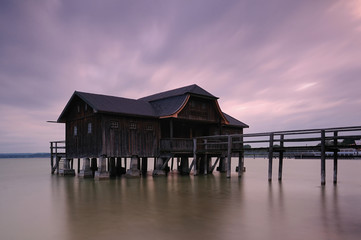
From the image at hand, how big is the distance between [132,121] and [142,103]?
155 inches

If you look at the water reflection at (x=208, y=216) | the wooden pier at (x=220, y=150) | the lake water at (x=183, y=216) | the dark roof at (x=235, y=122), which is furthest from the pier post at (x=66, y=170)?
the dark roof at (x=235, y=122)

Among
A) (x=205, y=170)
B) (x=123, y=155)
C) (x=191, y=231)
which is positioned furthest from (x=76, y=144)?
(x=191, y=231)

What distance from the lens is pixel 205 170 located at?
30438mm

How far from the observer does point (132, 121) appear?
86.0 feet

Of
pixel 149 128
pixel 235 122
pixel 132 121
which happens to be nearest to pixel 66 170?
pixel 132 121

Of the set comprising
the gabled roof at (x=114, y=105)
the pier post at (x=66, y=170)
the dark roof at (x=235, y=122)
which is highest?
the gabled roof at (x=114, y=105)

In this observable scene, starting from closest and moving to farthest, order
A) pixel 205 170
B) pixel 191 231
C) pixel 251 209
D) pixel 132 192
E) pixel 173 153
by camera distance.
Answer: pixel 191 231 < pixel 251 209 < pixel 132 192 < pixel 173 153 < pixel 205 170

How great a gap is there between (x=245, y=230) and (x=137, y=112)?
60.4ft

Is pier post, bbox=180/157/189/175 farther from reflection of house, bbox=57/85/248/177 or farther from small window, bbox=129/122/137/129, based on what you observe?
small window, bbox=129/122/137/129

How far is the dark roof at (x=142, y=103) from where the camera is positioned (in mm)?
25156

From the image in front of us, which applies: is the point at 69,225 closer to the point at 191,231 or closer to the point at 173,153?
the point at 191,231

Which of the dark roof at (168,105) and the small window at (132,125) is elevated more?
the dark roof at (168,105)

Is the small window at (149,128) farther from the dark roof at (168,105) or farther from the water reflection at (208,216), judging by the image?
the water reflection at (208,216)

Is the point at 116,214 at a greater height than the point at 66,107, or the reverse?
the point at 66,107
